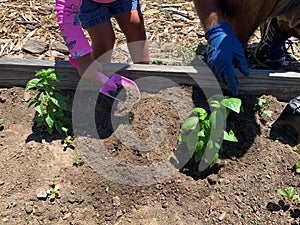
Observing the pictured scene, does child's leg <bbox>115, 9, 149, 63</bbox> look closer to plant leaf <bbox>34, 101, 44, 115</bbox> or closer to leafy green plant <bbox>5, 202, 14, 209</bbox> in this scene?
plant leaf <bbox>34, 101, 44, 115</bbox>

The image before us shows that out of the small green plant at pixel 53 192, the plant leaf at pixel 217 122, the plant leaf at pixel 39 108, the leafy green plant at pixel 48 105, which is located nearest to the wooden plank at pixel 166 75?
the leafy green plant at pixel 48 105

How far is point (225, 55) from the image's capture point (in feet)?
6.15

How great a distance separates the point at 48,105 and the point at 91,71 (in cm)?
29

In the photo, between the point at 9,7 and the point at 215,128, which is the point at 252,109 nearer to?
the point at 215,128

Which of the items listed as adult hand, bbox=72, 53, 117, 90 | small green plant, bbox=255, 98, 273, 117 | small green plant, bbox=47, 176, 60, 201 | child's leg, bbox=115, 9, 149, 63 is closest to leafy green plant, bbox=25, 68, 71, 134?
adult hand, bbox=72, 53, 117, 90

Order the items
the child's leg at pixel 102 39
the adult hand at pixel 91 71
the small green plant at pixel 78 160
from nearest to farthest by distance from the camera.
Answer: the small green plant at pixel 78 160 → the adult hand at pixel 91 71 → the child's leg at pixel 102 39

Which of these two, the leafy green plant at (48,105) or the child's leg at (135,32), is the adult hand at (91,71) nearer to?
the leafy green plant at (48,105)

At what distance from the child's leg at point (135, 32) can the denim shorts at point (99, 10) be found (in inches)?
1.4

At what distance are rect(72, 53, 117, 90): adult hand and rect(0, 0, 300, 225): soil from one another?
11 centimetres

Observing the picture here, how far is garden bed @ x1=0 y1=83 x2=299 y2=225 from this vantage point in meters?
1.67

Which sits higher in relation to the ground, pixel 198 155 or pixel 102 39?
pixel 102 39

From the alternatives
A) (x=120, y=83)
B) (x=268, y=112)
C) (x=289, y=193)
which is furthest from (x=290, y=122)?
(x=120, y=83)

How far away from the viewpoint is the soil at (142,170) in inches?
66.1

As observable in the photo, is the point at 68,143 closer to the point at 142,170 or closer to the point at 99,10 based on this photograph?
the point at 142,170
